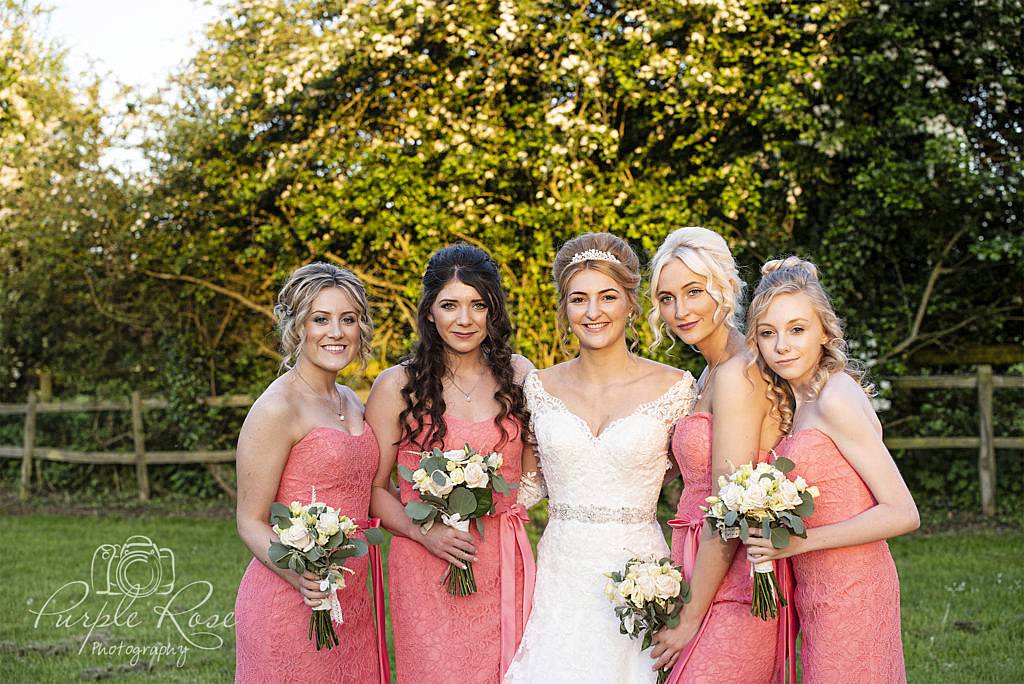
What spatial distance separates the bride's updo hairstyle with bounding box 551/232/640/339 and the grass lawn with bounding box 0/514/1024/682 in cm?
373

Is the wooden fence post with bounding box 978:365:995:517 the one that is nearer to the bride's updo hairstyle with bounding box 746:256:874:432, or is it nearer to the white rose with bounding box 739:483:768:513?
the bride's updo hairstyle with bounding box 746:256:874:432

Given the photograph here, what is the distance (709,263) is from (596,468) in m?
0.99

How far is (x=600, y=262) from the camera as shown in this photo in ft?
13.7

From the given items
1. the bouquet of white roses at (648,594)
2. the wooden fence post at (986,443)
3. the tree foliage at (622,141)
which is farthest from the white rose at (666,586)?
the wooden fence post at (986,443)

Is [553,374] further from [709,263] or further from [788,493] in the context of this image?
[788,493]

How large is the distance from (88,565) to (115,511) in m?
3.50

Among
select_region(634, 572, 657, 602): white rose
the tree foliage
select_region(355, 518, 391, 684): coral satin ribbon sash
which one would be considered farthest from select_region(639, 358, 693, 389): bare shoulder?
the tree foliage

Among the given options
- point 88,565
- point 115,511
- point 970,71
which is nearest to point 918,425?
point 970,71

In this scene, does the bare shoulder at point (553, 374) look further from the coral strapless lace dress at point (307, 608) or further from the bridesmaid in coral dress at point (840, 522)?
the bridesmaid in coral dress at point (840, 522)

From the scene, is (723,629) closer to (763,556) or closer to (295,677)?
(763,556)

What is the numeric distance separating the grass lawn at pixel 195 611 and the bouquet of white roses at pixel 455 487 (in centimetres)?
349

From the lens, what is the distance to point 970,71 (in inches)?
422

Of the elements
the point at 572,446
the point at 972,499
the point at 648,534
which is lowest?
the point at 972,499

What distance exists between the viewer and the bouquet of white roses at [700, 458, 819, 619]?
10.3 feet
